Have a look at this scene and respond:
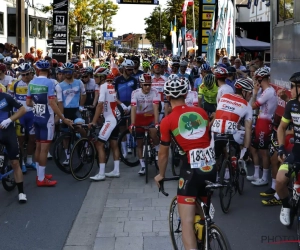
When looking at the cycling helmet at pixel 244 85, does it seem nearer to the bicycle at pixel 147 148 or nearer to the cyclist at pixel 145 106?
the cyclist at pixel 145 106

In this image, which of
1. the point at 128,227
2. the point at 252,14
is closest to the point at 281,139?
the point at 128,227

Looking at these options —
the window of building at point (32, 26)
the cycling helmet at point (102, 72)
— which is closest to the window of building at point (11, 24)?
the window of building at point (32, 26)

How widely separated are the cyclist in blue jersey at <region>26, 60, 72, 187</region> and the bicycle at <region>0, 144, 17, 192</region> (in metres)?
0.53

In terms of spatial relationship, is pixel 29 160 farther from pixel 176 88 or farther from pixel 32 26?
pixel 32 26

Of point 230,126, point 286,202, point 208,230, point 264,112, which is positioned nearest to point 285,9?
point 264,112

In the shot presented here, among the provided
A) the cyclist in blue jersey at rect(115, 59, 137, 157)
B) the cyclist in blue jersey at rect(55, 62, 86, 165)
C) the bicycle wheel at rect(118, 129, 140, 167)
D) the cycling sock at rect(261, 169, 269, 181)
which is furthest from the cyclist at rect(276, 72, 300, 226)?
the cyclist in blue jersey at rect(115, 59, 137, 157)

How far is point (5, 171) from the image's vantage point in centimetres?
801

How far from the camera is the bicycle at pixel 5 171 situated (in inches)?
304

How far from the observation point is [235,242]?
611 cm

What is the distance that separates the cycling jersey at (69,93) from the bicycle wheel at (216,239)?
6.12 metres

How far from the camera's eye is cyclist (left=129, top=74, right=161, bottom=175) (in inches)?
370

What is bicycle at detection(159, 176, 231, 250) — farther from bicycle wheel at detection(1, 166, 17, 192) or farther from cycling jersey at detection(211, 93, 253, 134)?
bicycle wheel at detection(1, 166, 17, 192)

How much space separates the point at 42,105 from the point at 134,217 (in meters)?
2.79

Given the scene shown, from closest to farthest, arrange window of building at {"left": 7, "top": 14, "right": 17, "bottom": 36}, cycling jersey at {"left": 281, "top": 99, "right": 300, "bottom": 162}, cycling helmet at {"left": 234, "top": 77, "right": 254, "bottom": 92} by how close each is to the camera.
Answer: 1. cycling jersey at {"left": 281, "top": 99, "right": 300, "bottom": 162}
2. cycling helmet at {"left": 234, "top": 77, "right": 254, "bottom": 92}
3. window of building at {"left": 7, "top": 14, "right": 17, "bottom": 36}
